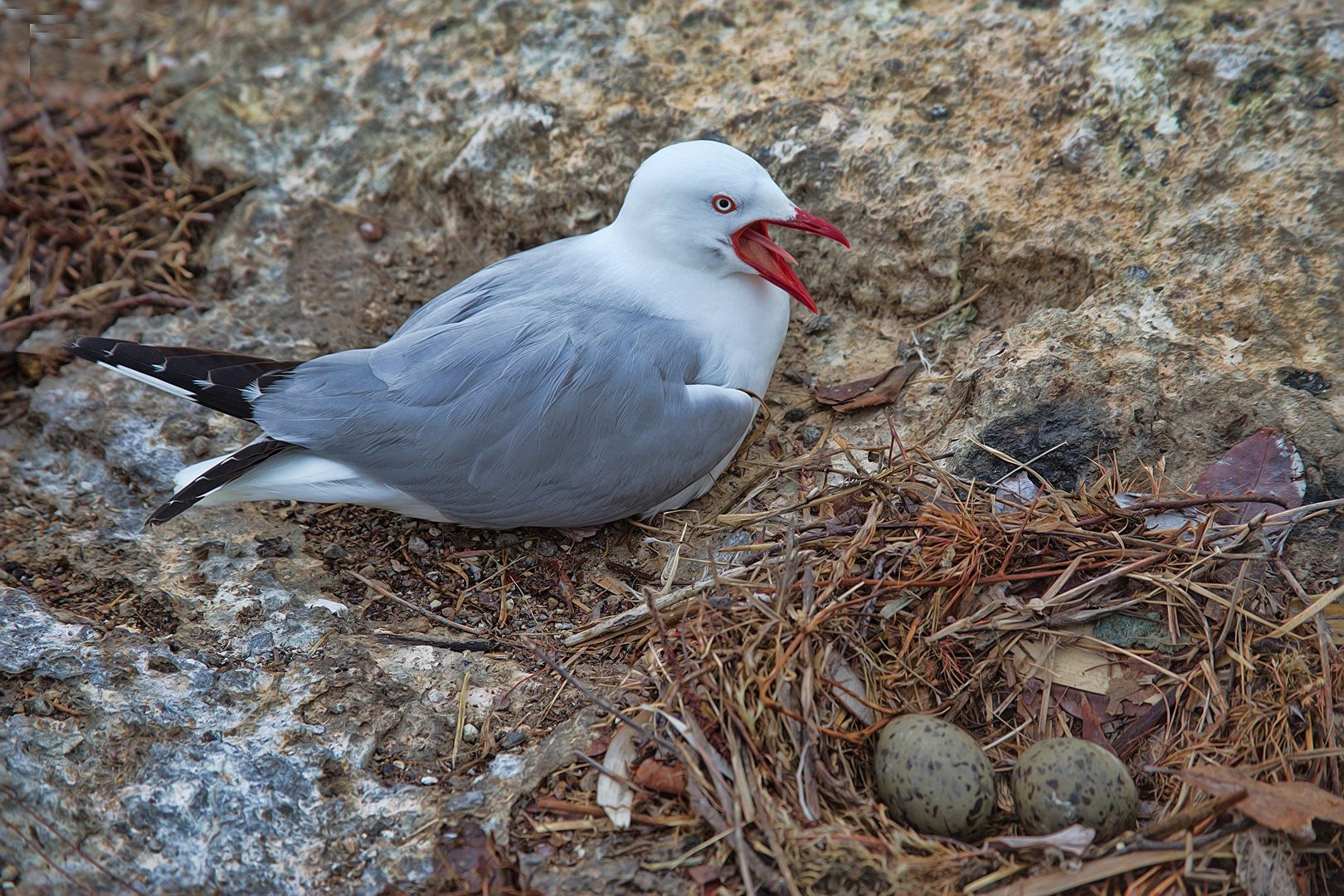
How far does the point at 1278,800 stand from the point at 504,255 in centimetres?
315

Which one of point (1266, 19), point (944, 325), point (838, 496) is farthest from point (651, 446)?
point (1266, 19)

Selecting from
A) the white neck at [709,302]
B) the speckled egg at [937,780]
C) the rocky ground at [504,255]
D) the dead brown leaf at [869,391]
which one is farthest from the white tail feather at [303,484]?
the speckled egg at [937,780]

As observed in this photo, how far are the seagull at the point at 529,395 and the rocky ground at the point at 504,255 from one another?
27cm

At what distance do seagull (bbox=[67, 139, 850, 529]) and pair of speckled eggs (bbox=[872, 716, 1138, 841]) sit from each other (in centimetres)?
113

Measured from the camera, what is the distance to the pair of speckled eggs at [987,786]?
208 cm

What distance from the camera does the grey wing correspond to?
9.31 ft

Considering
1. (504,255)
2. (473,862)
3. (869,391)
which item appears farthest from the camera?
(504,255)

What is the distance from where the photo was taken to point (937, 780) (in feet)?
6.94

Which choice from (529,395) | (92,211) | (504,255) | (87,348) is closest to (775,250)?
(529,395)

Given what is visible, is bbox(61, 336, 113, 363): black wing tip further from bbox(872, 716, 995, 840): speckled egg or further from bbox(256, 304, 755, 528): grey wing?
bbox(872, 716, 995, 840): speckled egg

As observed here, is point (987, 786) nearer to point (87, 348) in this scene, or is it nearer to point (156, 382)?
point (156, 382)

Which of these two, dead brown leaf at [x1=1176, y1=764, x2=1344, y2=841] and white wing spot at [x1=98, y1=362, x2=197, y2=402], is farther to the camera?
white wing spot at [x1=98, y1=362, x2=197, y2=402]

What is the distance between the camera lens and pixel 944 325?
3449 mm

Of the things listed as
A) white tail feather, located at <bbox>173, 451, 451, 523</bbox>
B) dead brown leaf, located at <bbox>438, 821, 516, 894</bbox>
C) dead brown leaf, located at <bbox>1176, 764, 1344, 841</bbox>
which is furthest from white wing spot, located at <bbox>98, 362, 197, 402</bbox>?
dead brown leaf, located at <bbox>1176, 764, 1344, 841</bbox>
